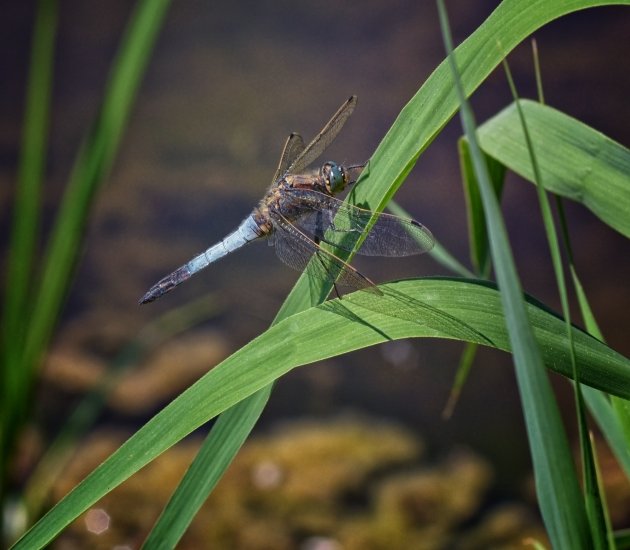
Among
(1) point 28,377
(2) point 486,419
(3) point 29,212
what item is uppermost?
(3) point 29,212

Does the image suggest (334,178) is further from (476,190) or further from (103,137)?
(103,137)

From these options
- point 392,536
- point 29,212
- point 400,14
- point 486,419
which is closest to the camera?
point 29,212

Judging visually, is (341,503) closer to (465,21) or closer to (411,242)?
(411,242)

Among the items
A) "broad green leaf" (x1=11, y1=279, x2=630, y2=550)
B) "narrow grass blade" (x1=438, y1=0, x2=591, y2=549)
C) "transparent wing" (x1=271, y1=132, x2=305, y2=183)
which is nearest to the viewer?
"narrow grass blade" (x1=438, y1=0, x2=591, y2=549)

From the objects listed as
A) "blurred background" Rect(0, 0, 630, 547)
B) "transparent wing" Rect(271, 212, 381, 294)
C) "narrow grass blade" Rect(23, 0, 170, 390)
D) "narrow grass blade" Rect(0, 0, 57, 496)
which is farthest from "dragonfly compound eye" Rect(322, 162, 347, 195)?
"blurred background" Rect(0, 0, 630, 547)

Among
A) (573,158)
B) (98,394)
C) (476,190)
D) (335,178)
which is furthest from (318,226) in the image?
(98,394)

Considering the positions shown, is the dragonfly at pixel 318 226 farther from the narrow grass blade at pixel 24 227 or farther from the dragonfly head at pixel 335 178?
the narrow grass blade at pixel 24 227

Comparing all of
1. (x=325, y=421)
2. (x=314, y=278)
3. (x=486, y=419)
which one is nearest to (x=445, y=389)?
(x=486, y=419)

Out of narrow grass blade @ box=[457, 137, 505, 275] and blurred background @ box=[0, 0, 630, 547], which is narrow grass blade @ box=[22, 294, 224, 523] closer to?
blurred background @ box=[0, 0, 630, 547]
